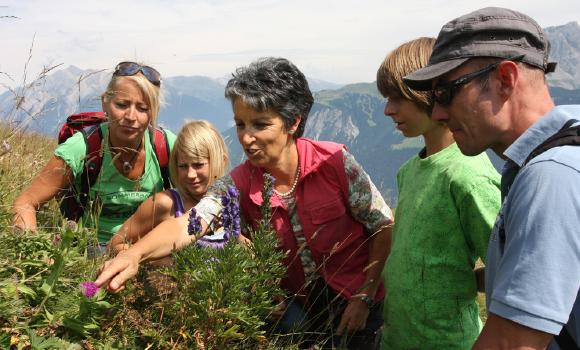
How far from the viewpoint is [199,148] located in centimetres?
439

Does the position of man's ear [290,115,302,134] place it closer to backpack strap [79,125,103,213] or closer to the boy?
the boy

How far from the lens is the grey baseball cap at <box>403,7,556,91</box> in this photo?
1969 millimetres

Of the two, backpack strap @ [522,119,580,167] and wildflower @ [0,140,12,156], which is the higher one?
backpack strap @ [522,119,580,167]

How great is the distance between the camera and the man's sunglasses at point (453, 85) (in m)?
1.96

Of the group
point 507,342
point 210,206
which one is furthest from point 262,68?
point 507,342

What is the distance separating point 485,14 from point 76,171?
11.0 feet

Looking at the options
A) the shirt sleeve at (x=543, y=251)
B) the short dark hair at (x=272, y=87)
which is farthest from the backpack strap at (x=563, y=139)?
the short dark hair at (x=272, y=87)

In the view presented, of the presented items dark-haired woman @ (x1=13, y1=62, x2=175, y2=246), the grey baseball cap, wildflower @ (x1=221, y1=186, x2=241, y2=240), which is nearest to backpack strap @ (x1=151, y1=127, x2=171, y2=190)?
dark-haired woman @ (x1=13, y1=62, x2=175, y2=246)

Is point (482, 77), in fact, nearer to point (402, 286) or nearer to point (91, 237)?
point (402, 286)

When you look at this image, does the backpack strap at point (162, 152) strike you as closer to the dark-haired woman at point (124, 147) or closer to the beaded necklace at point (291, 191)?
the dark-haired woman at point (124, 147)

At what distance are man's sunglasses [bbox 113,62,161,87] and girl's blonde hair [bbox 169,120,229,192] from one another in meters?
0.54

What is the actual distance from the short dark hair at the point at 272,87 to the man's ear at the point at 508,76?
177 centimetres

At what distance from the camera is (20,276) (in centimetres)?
252

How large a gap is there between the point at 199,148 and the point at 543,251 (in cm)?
331
